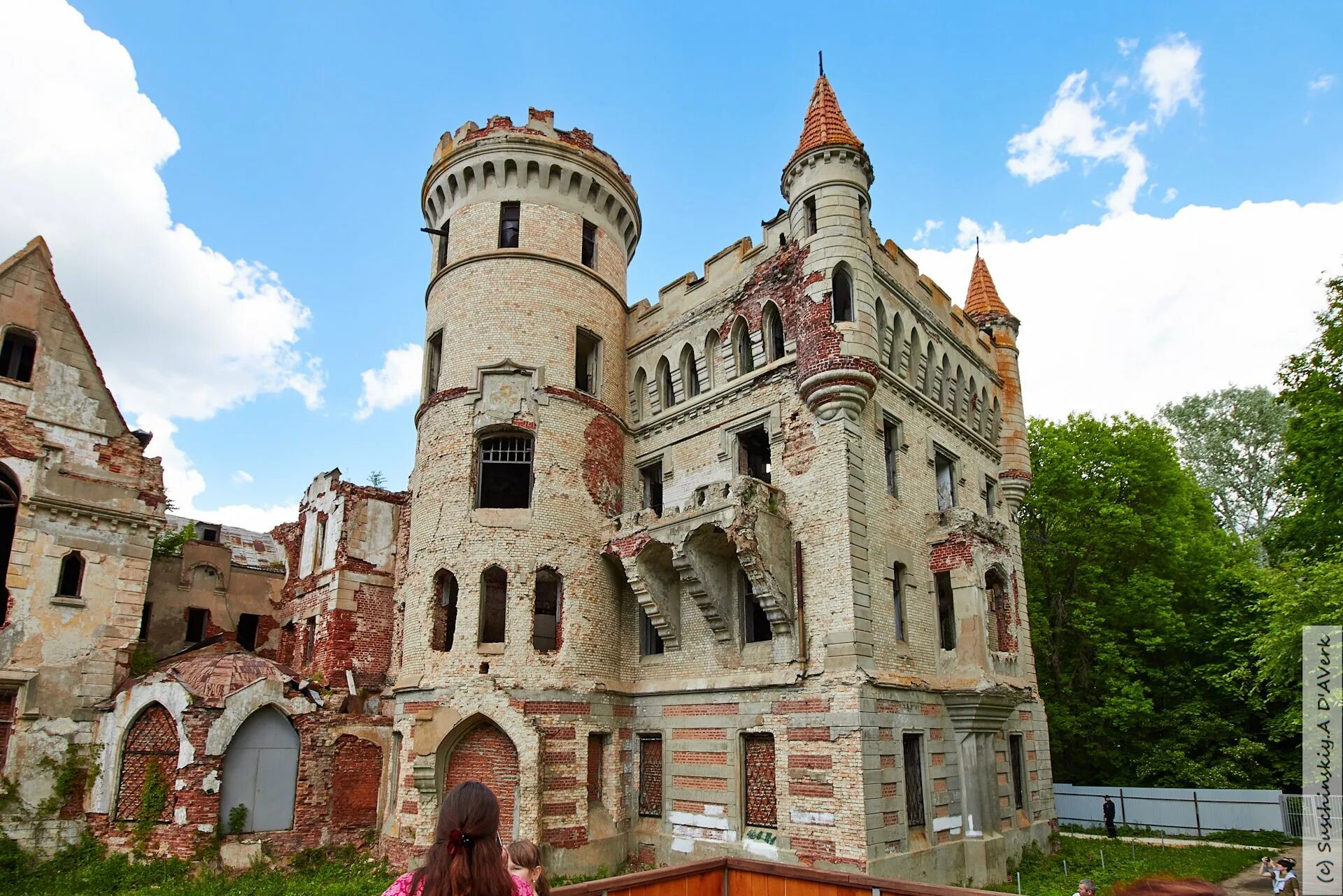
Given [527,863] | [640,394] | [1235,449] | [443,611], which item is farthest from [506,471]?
[1235,449]

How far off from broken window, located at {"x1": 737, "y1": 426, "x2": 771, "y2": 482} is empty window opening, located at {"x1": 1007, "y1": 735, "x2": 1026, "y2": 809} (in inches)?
395

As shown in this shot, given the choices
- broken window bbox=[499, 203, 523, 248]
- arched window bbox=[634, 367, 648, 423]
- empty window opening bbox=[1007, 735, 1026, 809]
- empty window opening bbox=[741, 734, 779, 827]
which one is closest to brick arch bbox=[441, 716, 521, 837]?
empty window opening bbox=[741, 734, 779, 827]

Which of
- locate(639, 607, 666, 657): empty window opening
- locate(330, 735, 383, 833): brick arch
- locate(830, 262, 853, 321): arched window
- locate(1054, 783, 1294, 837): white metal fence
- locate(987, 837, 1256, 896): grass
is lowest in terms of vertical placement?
locate(987, 837, 1256, 896): grass

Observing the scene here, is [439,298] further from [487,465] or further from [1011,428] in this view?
[1011,428]

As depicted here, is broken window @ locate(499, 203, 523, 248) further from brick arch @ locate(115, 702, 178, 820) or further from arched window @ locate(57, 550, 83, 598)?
brick arch @ locate(115, 702, 178, 820)

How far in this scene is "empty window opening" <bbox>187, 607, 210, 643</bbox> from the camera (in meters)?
27.5

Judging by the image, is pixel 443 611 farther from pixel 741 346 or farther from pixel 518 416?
pixel 741 346

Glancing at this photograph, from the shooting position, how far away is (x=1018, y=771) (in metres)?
22.7

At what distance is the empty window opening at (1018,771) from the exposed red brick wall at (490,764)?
1327cm

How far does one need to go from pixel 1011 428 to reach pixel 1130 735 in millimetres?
13392

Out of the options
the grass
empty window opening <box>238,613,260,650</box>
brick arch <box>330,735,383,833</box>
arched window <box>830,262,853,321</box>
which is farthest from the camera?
empty window opening <box>238,613,260,650</box>

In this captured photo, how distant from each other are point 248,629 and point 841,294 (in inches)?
924

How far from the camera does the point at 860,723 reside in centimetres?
1647

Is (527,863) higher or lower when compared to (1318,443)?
lower
